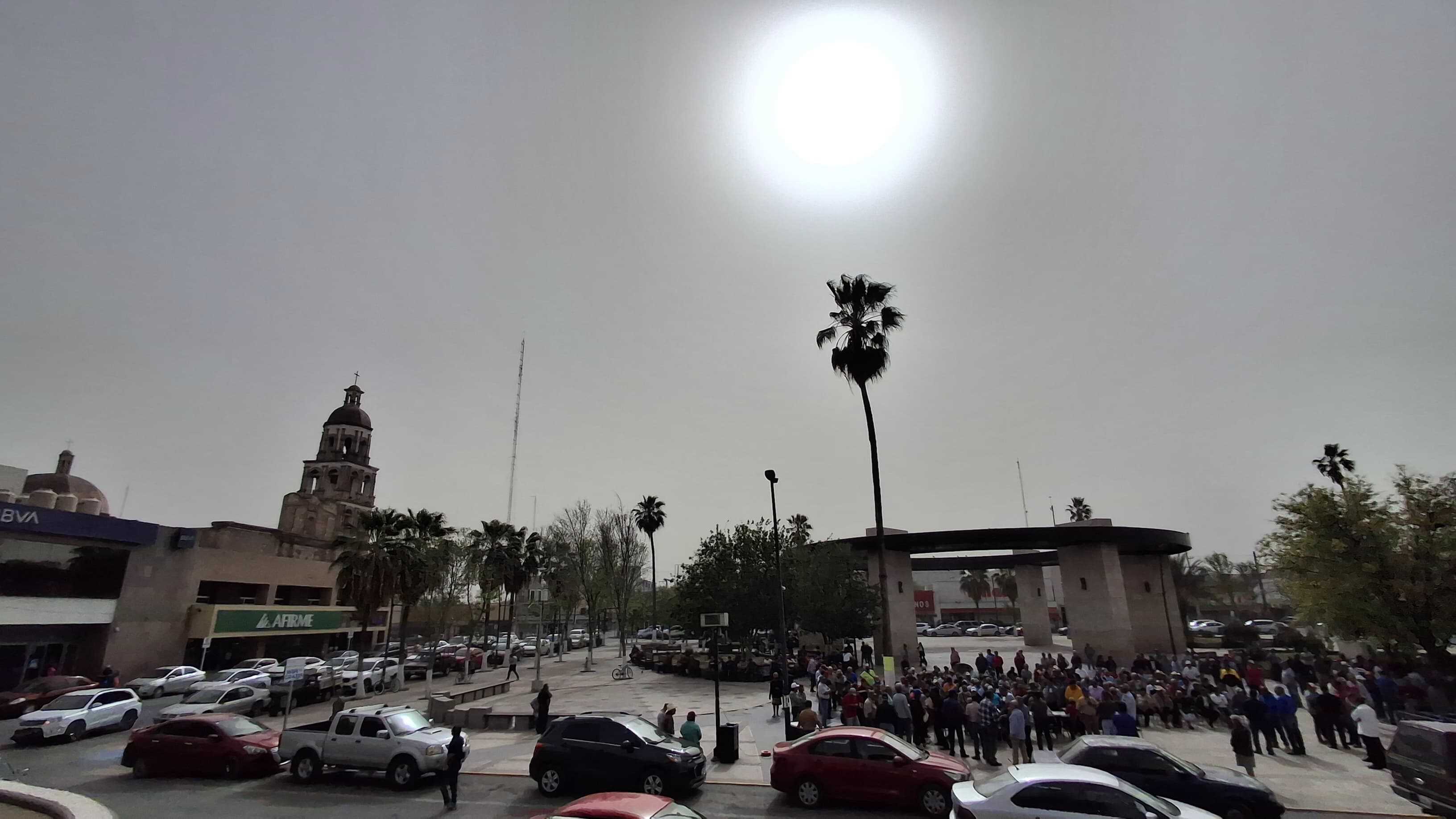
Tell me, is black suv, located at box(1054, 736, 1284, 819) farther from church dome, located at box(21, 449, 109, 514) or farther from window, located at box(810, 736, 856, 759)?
church dome, located at box(21, 449, 109, 514)

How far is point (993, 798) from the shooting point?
9477mm

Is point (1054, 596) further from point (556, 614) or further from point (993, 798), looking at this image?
point (993, 798)

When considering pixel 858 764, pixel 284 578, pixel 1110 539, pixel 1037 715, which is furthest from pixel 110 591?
pixel 1110 539

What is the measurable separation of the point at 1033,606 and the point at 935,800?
1707 inches

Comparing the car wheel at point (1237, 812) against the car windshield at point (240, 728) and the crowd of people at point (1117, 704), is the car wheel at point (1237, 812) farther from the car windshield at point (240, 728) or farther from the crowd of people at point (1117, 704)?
the car windshield at point (240, 728)

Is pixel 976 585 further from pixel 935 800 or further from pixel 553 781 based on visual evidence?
pixel 553 781

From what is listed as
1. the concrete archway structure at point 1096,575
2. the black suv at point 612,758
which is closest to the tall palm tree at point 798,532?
the concrete archway structure at point 1096,575

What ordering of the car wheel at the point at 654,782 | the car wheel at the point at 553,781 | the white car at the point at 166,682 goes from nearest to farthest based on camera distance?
1. the car wheel at the point at 654,782
2. the car wheel at the point at 553,781
3. the white car at the point at 166,682

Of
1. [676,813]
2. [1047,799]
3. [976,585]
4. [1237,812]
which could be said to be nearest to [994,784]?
[1047,799]

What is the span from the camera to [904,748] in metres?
13.0

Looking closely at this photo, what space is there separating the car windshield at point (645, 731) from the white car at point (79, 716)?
19668 mm

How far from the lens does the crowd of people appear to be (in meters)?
16.6

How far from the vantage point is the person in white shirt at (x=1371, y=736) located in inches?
599

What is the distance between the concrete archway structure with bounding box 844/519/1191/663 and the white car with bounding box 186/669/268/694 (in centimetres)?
2898
